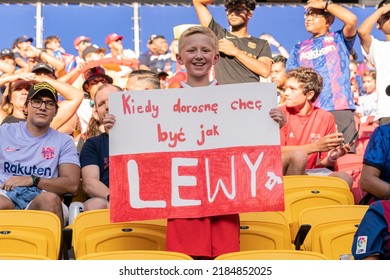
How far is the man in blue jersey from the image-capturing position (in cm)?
620

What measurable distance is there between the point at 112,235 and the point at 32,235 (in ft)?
1.49

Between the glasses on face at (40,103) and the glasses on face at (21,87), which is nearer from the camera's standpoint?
the glasses on face at (40,103)

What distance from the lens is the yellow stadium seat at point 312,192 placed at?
6199 mm

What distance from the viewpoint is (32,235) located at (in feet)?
17.5

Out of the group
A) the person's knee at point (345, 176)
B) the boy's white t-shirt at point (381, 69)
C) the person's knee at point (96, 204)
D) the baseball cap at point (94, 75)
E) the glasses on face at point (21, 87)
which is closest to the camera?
the person's knee at point (96, 204)

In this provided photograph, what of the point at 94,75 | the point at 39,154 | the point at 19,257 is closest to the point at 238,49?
the point at 94,75

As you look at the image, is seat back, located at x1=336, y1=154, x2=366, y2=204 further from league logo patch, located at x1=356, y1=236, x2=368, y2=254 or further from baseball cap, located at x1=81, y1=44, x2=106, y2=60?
baseball cap, located at x1=81, y1=44, x2=106, y2=60

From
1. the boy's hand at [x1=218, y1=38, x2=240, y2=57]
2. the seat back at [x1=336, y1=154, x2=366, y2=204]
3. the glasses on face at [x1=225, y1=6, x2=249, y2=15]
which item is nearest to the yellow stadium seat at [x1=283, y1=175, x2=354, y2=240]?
the seat back at [x1=336, y1=154, x2=366, y2=204]

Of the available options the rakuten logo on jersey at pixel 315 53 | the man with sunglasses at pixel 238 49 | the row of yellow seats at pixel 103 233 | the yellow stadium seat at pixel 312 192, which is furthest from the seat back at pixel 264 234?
the rakuten logo on jersey at pixel 315 53

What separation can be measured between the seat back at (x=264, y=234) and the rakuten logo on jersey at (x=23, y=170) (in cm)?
156

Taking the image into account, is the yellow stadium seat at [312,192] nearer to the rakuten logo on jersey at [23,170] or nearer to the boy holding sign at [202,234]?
the boy holding sign at [202,234]

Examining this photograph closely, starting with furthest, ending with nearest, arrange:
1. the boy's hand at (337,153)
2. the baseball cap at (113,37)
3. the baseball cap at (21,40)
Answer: the baseball cap at (113,37) → the baseball cap at (21,40) → the boy's hand at (337,153)
